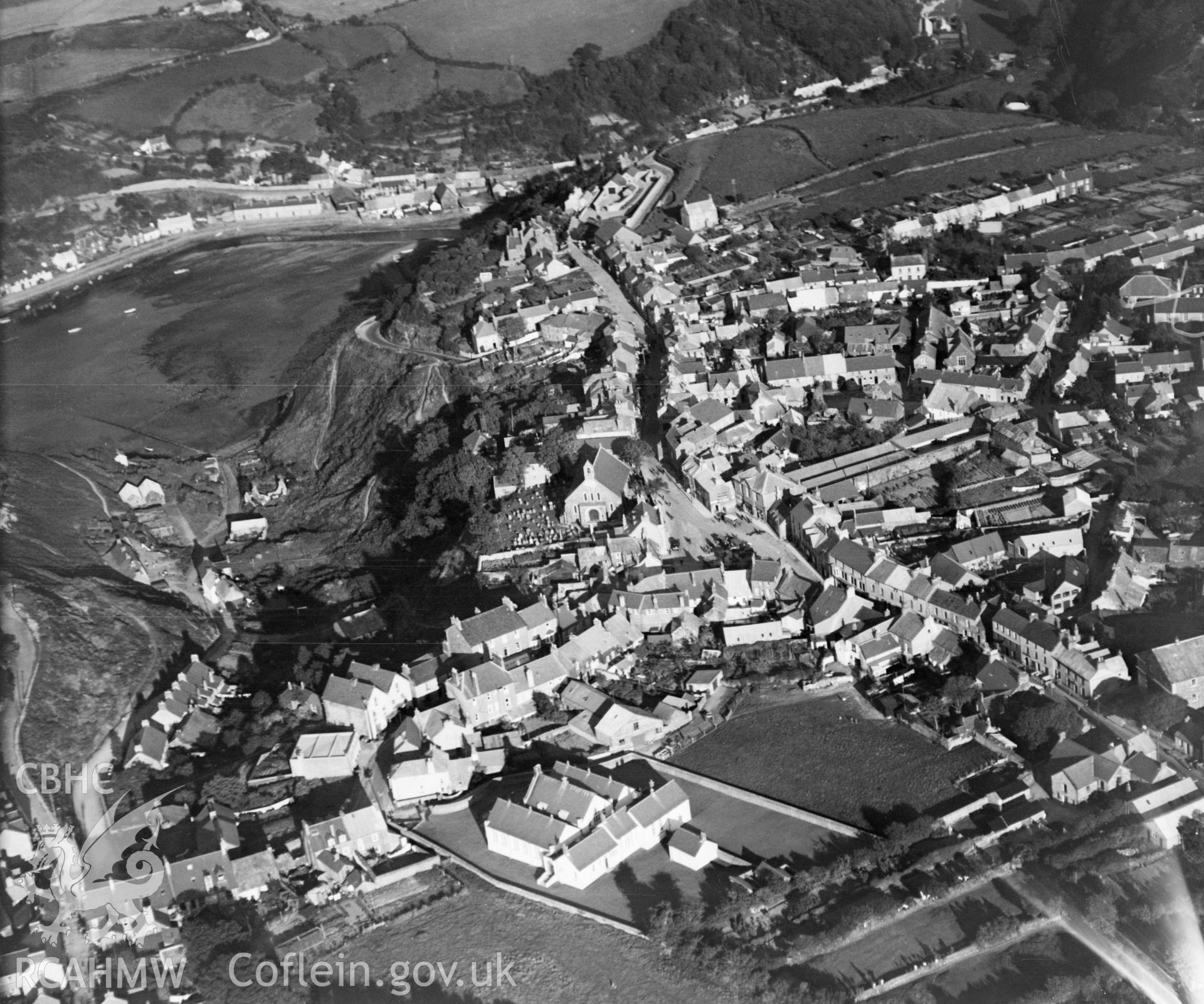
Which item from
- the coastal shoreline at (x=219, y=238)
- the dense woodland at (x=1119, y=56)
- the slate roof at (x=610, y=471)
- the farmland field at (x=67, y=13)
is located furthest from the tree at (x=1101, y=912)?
the farmland field at (x=67, y=13)

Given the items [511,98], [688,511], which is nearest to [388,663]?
[688,511]

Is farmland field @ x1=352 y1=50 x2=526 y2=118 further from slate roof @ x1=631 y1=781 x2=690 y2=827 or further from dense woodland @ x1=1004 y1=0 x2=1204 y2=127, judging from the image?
slate roof @ x1=631 y1=781 x2=690 y2=827

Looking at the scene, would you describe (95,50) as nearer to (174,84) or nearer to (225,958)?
(174,84)

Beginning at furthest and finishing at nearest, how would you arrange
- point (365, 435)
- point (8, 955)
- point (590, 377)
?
point (365, 435) < point (590, 377) < point (8, 955)

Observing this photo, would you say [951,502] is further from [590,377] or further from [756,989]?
[756,989]

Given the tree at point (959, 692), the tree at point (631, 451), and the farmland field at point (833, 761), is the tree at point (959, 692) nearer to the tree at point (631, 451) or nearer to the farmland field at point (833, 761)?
the farmland field at point (833, 761)

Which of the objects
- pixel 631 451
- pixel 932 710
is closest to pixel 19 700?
pixel 631 451
